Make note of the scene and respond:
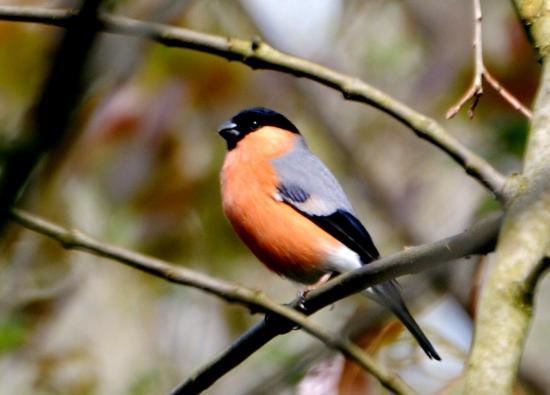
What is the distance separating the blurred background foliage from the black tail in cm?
6

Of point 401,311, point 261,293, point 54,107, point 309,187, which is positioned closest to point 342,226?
point 309,187

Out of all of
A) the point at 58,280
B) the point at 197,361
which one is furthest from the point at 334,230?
the point at 197,361

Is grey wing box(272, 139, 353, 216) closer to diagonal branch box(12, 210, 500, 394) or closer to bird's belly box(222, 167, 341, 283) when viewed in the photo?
bird's belly box(222, 167, 341, 283)

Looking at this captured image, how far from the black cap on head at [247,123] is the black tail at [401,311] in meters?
1.32

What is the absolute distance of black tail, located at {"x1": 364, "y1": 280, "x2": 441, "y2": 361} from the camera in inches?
140

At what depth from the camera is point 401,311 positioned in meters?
3.63

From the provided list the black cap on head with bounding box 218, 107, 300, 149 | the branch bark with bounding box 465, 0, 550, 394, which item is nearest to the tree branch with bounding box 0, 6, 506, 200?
the branch bark with bounding box 465, 0, 550, 394

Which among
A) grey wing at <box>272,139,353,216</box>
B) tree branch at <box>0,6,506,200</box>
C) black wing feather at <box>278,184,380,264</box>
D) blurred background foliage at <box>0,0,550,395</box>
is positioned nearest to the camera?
tree branch at <box>0,6,506,200</box>

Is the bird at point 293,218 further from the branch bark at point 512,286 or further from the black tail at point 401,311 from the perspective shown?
the branch bark at point 512,286

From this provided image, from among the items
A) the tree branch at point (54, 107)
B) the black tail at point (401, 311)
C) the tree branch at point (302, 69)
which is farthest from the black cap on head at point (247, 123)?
the tree branch at point (54, 107)

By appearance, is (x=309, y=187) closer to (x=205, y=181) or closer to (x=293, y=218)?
(x=293, y=218)

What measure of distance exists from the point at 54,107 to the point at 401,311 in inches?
108

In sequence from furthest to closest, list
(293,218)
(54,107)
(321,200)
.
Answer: (321,200), (293,218), (54,107)

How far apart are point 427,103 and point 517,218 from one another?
4488 mm
